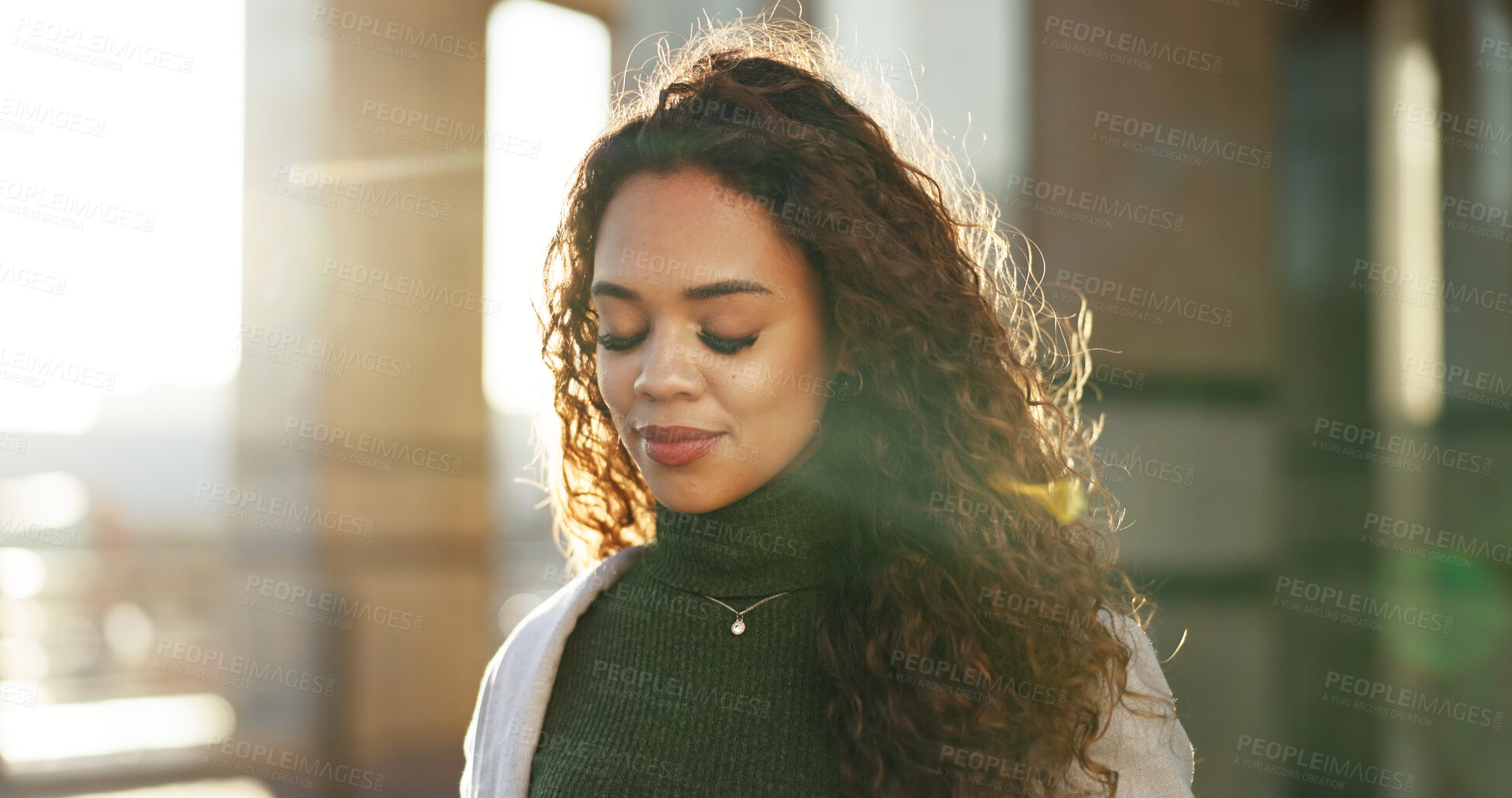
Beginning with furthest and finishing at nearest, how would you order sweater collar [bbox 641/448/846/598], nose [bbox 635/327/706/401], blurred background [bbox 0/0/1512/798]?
1. blurred background [bbox 0/0/1512/798]
2. sweater collar [bbox 641/448/846/598]
3. nose [bbox 635/327/706/401]

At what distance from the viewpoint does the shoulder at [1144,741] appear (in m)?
1.40

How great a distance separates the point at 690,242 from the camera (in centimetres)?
140

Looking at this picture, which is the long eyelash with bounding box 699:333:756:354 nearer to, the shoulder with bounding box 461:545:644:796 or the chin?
the chin

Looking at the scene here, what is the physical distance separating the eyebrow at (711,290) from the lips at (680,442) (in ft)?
0.54

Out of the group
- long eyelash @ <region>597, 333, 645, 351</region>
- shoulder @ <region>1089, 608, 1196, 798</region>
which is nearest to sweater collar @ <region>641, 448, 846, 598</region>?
long eyelash @ <region>597, 333, 645, 351</region>

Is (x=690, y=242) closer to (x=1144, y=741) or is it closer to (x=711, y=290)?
(x=711, y=290)

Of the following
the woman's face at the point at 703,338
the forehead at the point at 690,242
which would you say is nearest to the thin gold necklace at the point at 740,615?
the woman's face at the point at 703,338

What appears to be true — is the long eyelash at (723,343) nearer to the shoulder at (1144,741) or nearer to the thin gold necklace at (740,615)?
the thin gold necklace at (740,615)

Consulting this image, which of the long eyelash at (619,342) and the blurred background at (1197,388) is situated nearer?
the long eyelash at (619,342)

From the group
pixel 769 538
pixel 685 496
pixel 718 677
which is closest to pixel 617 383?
pixel 685 496

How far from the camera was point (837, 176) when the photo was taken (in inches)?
58.6

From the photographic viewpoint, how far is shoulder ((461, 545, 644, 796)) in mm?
1557

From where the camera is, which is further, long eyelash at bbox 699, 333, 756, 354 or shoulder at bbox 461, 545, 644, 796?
shoulder at bbox 461, 545, 644, 796

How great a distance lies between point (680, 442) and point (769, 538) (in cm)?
20
